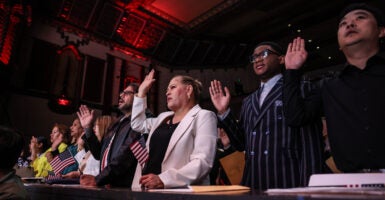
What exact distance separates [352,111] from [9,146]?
1945 mm

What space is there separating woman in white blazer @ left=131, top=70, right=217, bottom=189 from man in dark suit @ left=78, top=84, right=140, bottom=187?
8.3 inches

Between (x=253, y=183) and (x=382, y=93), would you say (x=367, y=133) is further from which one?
(x=253, y=183)

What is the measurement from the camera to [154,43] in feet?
35.7

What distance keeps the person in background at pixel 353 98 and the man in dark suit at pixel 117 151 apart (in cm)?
125

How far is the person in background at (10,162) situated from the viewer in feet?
5.40

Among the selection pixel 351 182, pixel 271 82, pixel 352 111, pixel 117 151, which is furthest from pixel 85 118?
pixel 351 182

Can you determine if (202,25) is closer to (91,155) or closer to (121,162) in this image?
(91,155)

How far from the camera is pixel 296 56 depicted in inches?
69.9

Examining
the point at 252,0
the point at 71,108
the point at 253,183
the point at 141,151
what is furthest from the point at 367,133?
the point at 71,108

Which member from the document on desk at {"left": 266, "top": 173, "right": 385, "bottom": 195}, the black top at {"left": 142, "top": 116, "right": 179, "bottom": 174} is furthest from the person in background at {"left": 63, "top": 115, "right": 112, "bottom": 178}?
the document on desk at {"left": 266, "top": 173, "right": 385, "bottom": 195}

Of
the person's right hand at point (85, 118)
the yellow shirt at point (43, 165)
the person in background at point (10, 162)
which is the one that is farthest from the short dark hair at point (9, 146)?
the yellow shirt at point (43, 165)

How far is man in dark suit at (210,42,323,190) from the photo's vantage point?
180 centimetres

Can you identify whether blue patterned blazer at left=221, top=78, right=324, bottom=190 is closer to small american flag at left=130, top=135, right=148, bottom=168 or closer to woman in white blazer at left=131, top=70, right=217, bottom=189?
woman in white blazer at left=131, top=70, right=217, bottom=189

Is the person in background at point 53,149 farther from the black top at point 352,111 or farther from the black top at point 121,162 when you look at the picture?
the black top at point 352,111
